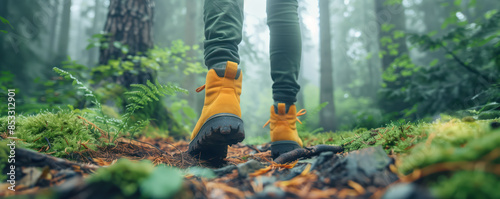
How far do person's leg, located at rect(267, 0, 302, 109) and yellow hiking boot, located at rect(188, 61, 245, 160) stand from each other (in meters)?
0.43

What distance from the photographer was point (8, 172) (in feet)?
3.11

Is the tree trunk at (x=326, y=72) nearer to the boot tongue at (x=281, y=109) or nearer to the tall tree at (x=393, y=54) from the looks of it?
the tall tree at (x=393, y=54)

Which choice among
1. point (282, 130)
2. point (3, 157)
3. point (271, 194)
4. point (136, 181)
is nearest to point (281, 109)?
point (282, 130)

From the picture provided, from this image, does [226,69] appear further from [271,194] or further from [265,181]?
[271,194]

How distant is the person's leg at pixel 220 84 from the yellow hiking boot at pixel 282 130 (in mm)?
453

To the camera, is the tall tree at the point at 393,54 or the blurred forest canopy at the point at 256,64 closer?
the blurred forest canopy at the point at 256,64

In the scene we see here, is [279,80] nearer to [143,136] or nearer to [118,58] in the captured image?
[143,136]

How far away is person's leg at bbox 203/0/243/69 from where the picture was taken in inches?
68.4

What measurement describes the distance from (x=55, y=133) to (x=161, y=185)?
50.5 inches

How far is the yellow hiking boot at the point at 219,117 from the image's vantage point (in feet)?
4.98

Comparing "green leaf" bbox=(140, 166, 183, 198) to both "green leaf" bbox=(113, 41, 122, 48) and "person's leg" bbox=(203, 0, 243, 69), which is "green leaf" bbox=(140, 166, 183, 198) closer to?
"person's leg" bbox=(203, 0, 243, 69)

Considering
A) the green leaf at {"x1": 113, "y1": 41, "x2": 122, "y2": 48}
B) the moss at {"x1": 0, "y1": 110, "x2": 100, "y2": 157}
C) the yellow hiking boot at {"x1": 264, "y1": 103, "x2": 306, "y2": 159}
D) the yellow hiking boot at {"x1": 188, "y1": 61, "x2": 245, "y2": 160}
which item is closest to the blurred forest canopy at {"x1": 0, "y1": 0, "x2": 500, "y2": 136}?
the green leaf at {"x1": 113, "y1": 41, "x2": 122, "y2": 48}

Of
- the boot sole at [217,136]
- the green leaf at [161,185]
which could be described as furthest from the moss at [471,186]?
the boot sole at [217,136]

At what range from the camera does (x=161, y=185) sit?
64 centimetres
